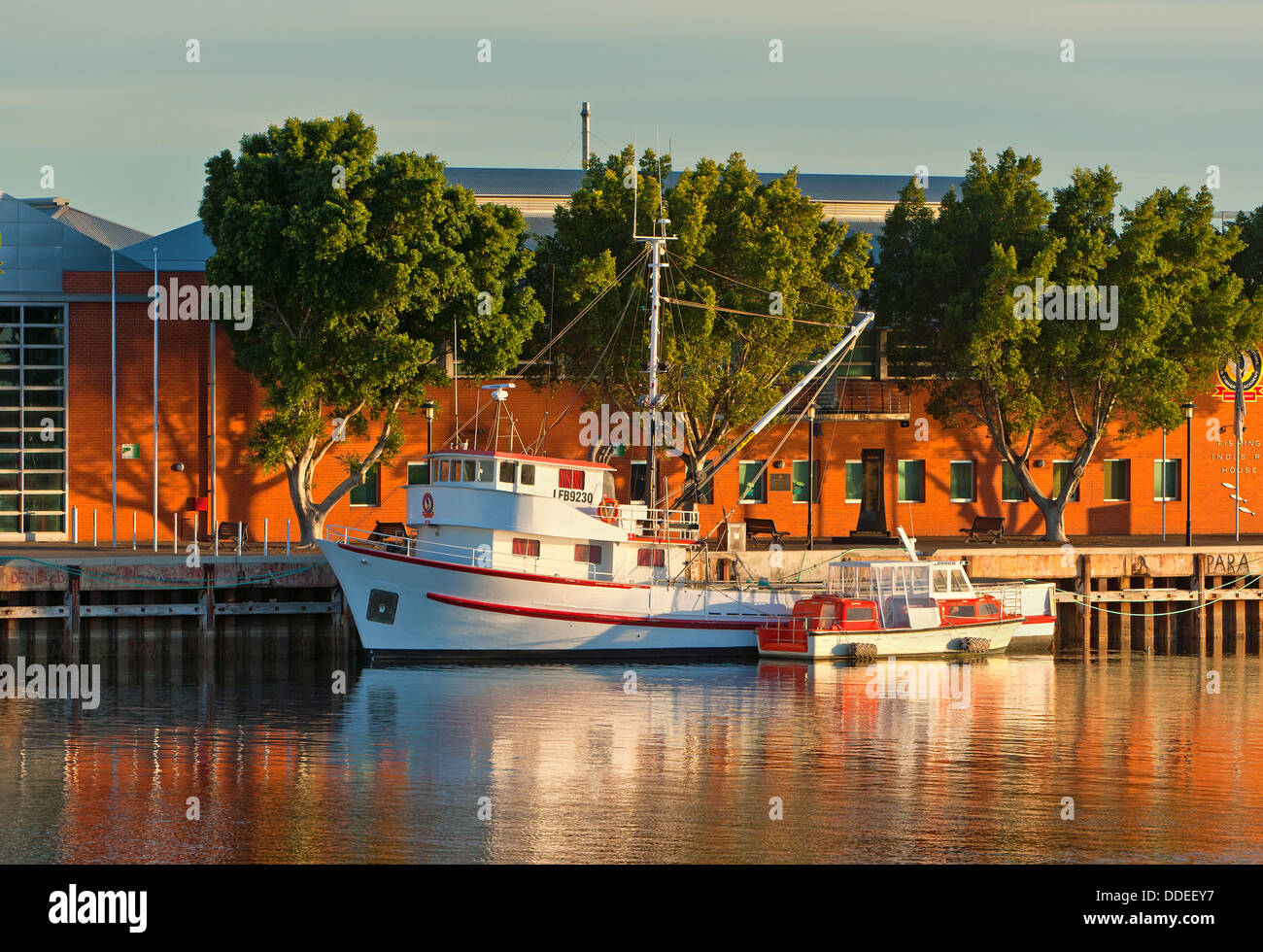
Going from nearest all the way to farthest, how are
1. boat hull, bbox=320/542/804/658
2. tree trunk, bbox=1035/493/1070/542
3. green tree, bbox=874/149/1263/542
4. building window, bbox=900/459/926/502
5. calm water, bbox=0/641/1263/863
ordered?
calm water, bbox=0/641/1263/863 < boat hull, bbox=320/542/804/658 < green tree, bbox=874/149/1263/542 < tree trunk, bbox=1035/493/1070/542 < building window, bbox=900/459/926/502

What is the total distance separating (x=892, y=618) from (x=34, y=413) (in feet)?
85.1

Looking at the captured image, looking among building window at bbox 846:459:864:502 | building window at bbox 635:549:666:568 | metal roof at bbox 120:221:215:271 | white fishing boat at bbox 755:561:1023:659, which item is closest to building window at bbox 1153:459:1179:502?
building window at bbox 846:459:864:502

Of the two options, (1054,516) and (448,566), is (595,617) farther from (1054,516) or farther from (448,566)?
(1054,516)

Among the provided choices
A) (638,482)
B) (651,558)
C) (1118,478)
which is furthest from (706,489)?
(1118,478)

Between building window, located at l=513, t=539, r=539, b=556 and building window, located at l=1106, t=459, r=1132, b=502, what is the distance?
84.8 ft

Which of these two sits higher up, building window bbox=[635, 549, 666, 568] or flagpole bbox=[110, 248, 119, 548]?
flagpole bbox=[110, 248, 119, 548]

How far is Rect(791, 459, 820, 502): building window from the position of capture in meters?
53.0

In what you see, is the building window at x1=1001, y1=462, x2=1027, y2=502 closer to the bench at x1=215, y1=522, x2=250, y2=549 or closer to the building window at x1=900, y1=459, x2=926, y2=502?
the building window at x1=900, y1=459, x2=926, y2=502

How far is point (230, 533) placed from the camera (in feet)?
149

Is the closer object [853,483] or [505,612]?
[505,612]

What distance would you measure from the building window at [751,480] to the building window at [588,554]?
46.9ft

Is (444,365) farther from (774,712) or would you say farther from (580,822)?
(580,822)

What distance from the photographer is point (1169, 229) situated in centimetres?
5028
